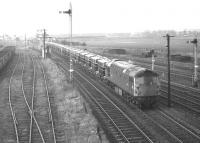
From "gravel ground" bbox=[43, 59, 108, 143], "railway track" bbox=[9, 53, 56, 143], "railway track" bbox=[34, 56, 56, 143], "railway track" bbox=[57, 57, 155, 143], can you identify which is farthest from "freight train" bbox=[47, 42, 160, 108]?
"railway track" bbox=[9, 53, 56, 143]

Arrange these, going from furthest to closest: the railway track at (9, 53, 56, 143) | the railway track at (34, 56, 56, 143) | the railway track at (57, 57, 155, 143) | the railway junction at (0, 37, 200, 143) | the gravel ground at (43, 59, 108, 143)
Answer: the railway track at (34, 56, 56, 143) < the railway track at (9, 53, 56, 143) < the railway junction at (0, 37, 200, 143) < the gravel ground at (43, 59, 108, 143) < the railway track at (57, 57, 155, 143)

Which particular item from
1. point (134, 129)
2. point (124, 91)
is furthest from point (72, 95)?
point (134, 129)

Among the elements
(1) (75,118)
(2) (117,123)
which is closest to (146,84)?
(2) (117,123)

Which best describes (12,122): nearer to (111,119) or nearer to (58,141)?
(58,141)

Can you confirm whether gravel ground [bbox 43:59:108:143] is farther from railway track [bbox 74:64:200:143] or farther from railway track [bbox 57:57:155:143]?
railway track [bbox 74:64:200:143]

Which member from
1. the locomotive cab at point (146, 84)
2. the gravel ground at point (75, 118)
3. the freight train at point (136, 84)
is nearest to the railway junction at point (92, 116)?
the gravel ground at point (75, 118)

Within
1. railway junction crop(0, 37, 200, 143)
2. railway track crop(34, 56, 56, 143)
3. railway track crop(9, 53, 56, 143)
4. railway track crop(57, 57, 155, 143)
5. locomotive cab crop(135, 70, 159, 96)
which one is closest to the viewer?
railway track crop(57, 57, 155, 143)

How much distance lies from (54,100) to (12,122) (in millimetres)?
8575

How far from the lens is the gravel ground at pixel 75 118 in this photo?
18856mm

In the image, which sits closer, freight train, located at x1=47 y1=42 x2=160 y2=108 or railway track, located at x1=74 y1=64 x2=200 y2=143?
railway track, located at x1=74 y1=64 x2=200 y2=143

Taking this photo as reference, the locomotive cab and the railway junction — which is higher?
the locomotive cab

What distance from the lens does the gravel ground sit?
18856mm

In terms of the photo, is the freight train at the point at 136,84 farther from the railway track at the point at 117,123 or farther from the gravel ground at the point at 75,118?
the gravel ground at the point at 75,118

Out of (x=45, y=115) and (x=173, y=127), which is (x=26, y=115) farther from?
(x=173, y=127)
